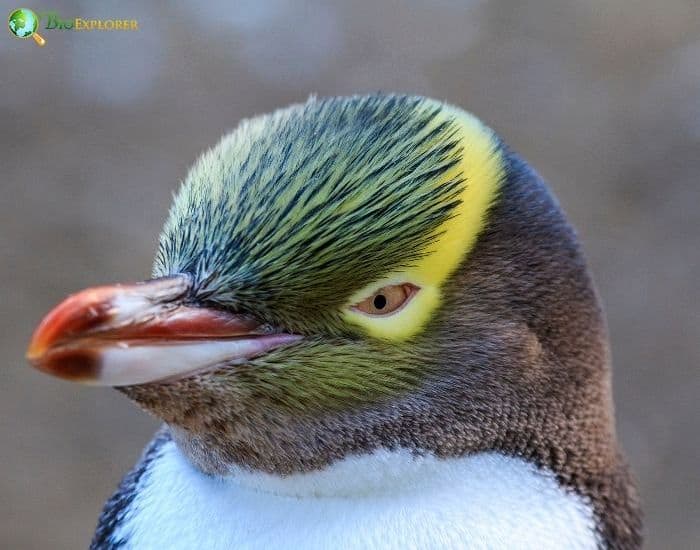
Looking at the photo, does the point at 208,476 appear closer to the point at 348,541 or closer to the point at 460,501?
the point at 348,541

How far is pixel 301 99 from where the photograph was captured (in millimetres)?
4332

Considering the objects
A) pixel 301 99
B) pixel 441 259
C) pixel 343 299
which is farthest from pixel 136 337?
pixel 301 99

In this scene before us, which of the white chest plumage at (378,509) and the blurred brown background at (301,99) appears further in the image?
the blurred brown background at (301,99)

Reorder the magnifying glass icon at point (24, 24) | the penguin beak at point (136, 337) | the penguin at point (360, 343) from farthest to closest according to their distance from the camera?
the magnifying glass icon at point (24, 24)
the penguin at point (360, 343)
the penguin beak at point (136, 337)

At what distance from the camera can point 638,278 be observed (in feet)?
12.9

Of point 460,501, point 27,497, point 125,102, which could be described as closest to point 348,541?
point 460,501

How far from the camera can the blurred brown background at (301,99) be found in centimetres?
343

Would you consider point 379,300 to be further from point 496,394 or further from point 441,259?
point 496,394

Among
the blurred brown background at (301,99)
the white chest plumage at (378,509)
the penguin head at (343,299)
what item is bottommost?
the white chest plumage at (378,509)

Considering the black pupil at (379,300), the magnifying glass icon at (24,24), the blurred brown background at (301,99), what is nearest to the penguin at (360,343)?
the black pupil at (379,300)

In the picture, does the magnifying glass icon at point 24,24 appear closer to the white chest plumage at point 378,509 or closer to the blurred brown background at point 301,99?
the blurred brown background at point 301,99

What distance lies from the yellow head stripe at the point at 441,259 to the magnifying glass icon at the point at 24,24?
3431 mm

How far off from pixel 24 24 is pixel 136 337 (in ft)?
11.9

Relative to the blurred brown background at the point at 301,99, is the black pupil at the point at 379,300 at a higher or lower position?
lower
